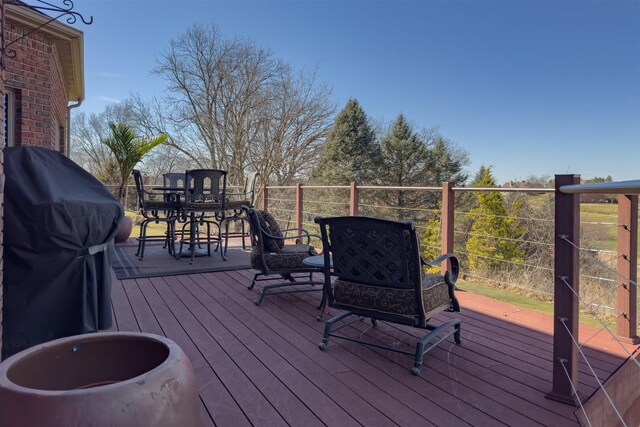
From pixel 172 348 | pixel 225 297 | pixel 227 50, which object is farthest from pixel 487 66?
pixel 172 348

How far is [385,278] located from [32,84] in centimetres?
490

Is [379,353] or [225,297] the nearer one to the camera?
[379,353]

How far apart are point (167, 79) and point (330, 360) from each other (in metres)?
16.0

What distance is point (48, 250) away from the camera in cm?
196

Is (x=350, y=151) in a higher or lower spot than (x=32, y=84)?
higher

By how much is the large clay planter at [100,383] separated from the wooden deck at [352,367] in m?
0.69

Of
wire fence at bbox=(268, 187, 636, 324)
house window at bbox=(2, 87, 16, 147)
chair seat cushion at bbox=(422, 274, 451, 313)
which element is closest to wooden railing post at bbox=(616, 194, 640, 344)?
chair seat cushion at bbox=(422, 274, 451, 313)

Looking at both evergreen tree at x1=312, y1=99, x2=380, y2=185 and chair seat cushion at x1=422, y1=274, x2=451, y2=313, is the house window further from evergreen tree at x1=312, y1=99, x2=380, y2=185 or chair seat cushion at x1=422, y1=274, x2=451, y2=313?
evergreen tree at x1=312, y1=99, x2=380, y2=185

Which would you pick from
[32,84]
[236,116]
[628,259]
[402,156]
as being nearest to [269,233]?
[628,259]

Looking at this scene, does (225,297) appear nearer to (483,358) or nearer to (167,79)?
(483,358)

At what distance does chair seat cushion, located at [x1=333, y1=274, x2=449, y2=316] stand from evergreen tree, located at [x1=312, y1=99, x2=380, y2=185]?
15.2 meters

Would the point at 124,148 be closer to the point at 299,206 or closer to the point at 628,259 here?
the point at 299,206

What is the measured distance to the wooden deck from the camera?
1.91 meters

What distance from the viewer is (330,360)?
8.27 ft
